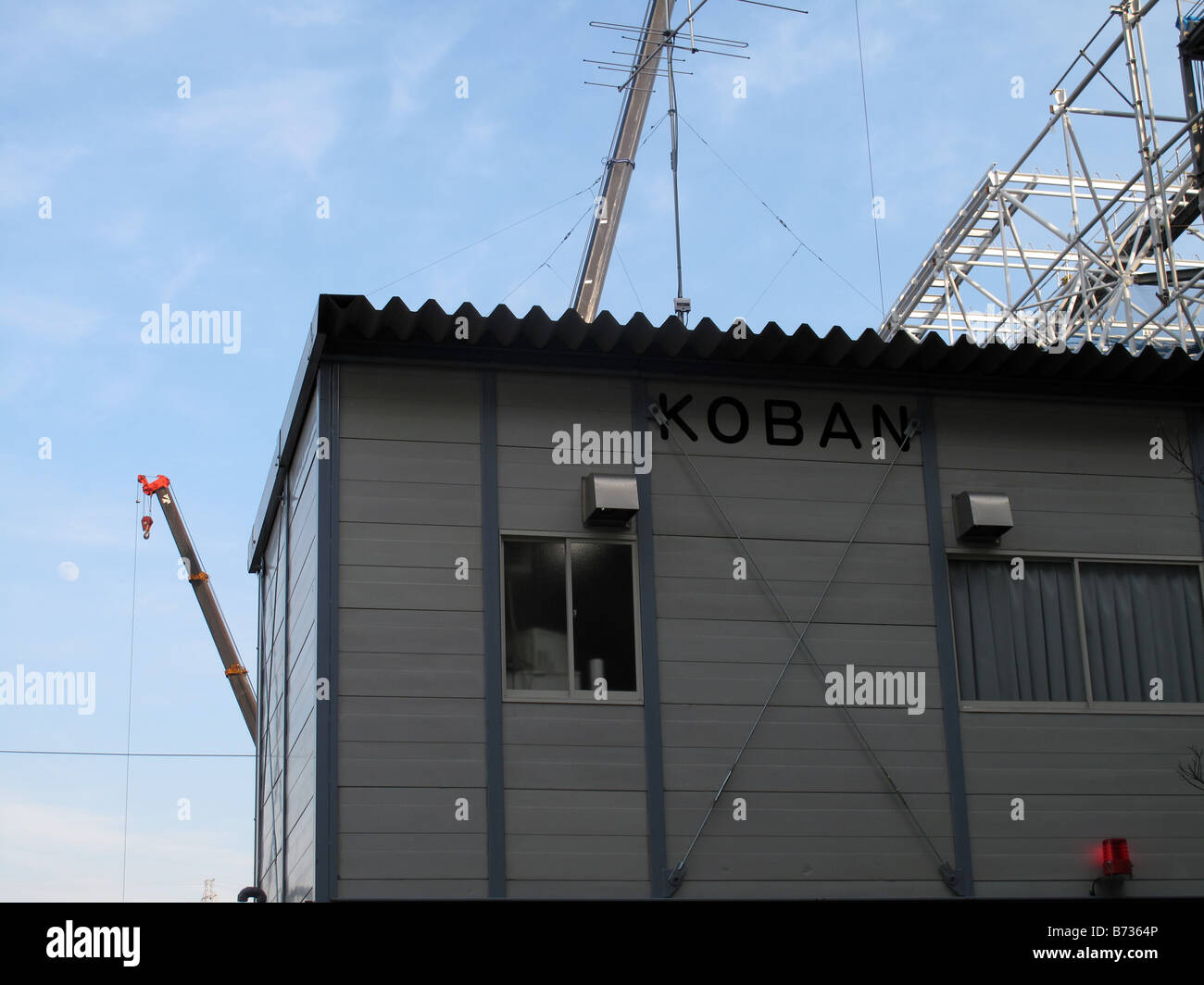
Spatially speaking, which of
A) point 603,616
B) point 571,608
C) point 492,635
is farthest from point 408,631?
point 603,616

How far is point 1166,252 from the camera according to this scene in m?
24.5

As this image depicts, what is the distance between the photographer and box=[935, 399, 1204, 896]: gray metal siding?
1132 centimetres

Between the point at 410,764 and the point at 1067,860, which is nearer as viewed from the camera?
the point at 410,764

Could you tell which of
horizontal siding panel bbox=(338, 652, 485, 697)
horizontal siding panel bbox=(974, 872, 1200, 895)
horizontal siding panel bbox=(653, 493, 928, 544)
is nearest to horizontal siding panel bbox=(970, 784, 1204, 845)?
horizontal siding panel bbox=(974, 872, 1200, 895)

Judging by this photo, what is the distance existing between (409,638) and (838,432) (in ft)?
12.5

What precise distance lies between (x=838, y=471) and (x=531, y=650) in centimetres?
286

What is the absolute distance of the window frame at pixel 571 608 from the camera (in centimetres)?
1085

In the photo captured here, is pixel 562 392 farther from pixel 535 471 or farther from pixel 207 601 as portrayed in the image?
pixel 207 601

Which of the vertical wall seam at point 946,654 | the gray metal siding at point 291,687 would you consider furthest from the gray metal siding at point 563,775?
the vertical wall seam at point 946,654

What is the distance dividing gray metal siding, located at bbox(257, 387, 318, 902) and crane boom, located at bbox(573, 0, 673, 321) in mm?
24094

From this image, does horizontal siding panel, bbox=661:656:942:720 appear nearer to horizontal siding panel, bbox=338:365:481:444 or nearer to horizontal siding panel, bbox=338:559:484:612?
horizontal siding panel, bbox=338:559:484:612

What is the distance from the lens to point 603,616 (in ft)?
36.8
